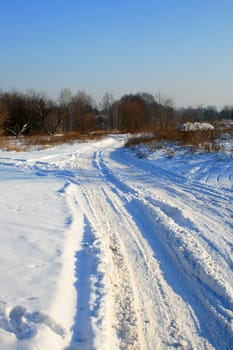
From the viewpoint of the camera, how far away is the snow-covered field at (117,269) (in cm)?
346

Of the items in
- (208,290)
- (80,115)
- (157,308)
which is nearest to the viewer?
(157,308)

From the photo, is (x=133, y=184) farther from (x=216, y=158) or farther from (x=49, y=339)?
(x=49, y=339)

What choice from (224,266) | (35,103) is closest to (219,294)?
(224,266)

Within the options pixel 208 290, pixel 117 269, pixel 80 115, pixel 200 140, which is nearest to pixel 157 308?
pixel 208 290

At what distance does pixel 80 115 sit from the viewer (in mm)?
69125

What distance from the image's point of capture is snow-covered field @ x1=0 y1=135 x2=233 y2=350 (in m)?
3.46

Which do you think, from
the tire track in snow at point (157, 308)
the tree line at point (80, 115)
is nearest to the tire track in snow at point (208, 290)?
the tire track in snow at point (157, 308)

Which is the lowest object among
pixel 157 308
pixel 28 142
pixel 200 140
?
pixel 28 142

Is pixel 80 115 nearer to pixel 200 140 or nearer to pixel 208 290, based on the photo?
pixel 200 140

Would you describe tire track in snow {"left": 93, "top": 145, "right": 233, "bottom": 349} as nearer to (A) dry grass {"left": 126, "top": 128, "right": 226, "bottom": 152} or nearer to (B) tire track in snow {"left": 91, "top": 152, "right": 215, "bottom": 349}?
(B) tire track in snow {"left": 91, "top": 152, "right": 215, "bottom": 349}

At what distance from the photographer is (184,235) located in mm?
6160

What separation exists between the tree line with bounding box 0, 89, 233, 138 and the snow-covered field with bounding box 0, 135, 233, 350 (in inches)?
1364

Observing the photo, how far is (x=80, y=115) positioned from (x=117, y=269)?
2578 inches

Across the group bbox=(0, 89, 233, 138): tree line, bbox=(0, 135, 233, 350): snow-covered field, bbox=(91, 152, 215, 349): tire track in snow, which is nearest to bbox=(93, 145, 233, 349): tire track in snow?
bbox=(0, 135, 233, 350): snow-covered field
